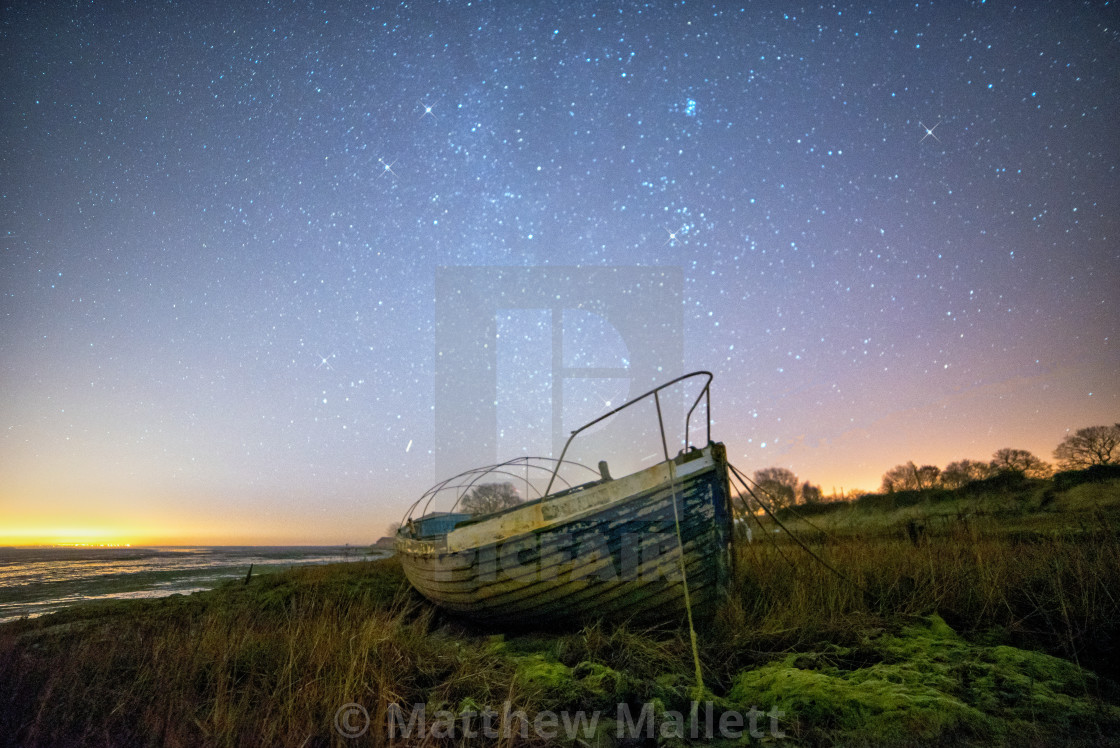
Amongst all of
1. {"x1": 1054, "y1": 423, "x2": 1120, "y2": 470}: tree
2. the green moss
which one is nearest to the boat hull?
the green moss

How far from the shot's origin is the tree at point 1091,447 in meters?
29.9

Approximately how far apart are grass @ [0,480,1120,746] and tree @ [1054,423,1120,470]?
3670 centimetres

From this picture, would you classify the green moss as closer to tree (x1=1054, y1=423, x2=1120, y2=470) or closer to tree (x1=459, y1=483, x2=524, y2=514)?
tree (x1=459, y1=483, x2=524, y2=514)

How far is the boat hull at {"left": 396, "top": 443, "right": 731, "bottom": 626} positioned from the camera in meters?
5.32

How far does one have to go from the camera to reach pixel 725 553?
5.61m

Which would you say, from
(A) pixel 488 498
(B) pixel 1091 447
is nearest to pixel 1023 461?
(B) pixel 1091 447

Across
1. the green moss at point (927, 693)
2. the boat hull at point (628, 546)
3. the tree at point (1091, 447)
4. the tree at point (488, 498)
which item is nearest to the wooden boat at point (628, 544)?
the boat hull at point (628, 546)

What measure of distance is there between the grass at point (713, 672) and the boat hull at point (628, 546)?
0.35 metres

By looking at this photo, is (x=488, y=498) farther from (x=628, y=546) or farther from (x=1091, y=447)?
(x=1091, y=447)

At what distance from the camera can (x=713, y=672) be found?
4.07 meters

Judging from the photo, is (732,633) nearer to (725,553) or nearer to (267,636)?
(725,553)

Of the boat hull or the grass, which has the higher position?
the boat hull

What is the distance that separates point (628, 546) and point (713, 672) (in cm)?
150

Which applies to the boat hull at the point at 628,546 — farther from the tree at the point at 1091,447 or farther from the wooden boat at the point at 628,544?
the tree at the point at 1091,447
